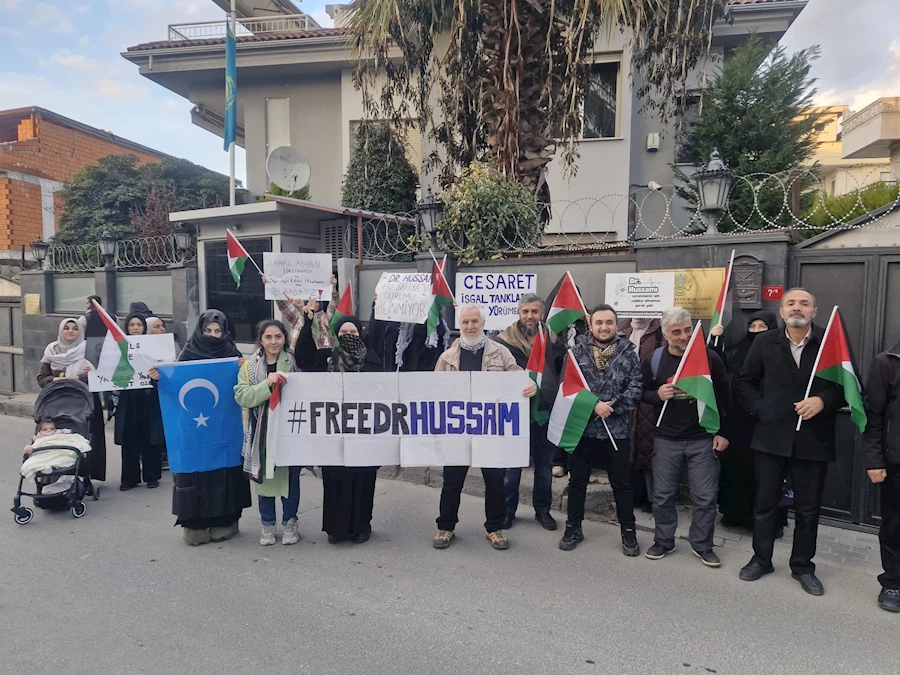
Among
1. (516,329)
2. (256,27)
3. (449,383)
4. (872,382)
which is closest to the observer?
(872,382)

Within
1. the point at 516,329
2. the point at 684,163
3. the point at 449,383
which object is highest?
the point at 684,163

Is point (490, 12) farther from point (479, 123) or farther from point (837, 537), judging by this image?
point (837, 537)

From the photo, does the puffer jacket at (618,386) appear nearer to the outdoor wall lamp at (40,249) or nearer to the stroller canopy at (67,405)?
the stroller canopy at (67,405)

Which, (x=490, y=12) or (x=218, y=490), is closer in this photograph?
(x=218, y=490)

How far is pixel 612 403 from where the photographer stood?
4516 mm

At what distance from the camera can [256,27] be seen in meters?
17.4

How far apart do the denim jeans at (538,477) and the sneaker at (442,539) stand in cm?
64

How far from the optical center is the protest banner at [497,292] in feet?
22.9

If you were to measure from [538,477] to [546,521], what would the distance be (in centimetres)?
37

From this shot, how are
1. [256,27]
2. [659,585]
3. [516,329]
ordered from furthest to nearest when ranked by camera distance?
[256,27], [516,329], [659,585]

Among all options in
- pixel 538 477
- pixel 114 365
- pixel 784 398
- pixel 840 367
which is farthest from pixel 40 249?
pixel 840 367

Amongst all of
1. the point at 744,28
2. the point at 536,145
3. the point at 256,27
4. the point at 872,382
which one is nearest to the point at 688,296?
the point at 872,382

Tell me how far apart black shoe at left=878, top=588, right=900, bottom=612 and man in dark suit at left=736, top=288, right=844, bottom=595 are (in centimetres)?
32

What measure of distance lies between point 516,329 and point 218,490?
278 cm
